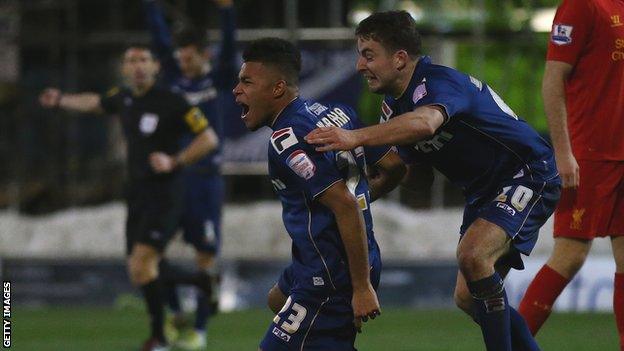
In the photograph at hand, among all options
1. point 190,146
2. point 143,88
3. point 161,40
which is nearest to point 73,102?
point 143,88

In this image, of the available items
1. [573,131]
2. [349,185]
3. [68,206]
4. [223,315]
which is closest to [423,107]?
[349,185]

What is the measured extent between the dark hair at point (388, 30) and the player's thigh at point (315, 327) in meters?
1.12

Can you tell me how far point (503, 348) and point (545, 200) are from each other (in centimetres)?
76

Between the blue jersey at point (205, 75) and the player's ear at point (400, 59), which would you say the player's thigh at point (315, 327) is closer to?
the player's ear at point (400, 59)

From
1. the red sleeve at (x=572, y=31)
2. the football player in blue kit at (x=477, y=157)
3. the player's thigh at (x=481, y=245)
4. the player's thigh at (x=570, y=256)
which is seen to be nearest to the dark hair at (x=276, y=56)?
the football player in blue kit at (x=477, y=157)

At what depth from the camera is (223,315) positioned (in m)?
12.3

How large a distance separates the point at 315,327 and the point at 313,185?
0.59 metres

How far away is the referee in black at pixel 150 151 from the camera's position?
925cm

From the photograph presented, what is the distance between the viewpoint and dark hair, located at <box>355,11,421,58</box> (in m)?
5.58

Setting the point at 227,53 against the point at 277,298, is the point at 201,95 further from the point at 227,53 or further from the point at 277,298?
the point at 277,298

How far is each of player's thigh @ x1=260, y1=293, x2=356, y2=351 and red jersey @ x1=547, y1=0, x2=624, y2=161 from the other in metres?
1.86

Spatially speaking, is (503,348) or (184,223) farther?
(184,223)

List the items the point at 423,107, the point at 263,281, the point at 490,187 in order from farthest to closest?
the point at 263,281, the point at 490,187, the point at 423,107

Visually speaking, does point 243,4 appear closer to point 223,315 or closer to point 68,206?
point 68,206
